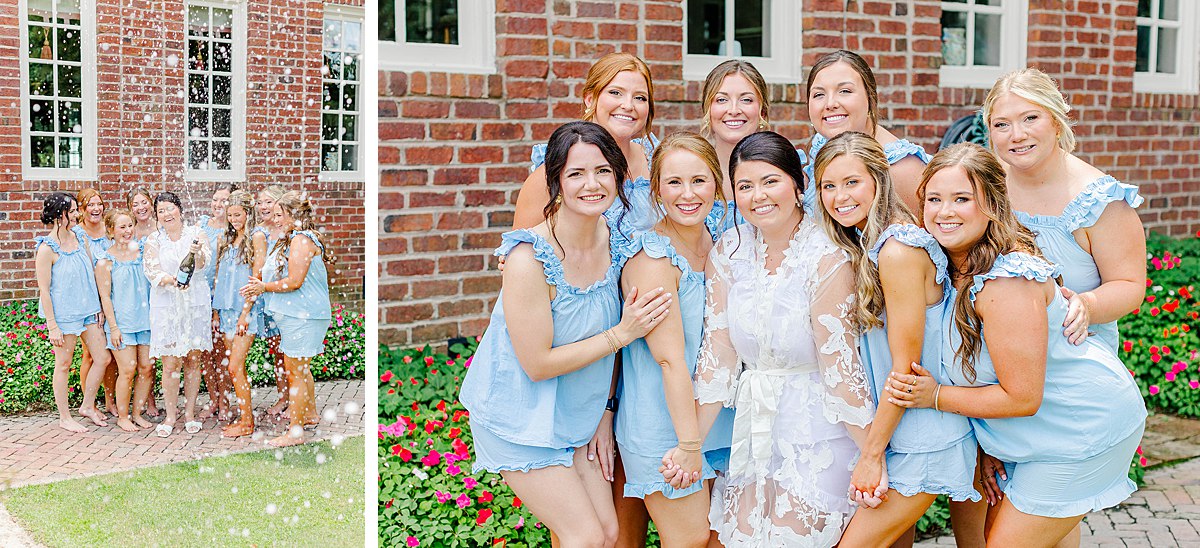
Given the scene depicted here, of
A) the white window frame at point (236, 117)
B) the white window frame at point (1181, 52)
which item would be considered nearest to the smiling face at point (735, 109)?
the white window frame at point (236, 117)

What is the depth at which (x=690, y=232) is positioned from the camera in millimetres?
2590

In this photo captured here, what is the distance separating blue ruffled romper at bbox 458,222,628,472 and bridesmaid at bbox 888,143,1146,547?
714 mm

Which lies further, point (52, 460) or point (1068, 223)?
point (52, 460)

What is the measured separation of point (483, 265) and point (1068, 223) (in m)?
2.98

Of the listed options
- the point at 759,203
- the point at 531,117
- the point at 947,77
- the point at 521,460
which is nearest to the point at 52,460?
the point at 521,460

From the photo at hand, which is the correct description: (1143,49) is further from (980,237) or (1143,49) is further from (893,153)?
(980,237)

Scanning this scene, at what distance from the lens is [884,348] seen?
8.00 ft

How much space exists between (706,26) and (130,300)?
11.9 ft

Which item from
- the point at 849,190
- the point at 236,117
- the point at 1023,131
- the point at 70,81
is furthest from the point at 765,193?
the point at 70,81

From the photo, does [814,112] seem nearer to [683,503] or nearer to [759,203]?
[759,203]

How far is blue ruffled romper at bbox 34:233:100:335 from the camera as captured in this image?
2846 millimetres

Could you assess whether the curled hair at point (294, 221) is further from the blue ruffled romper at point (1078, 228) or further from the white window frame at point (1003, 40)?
the white window frame at point (1003, 40)

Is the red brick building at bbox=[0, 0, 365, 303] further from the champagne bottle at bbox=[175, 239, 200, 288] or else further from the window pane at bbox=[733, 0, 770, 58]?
the window pane at bbox=[733, 0, 770, 58]

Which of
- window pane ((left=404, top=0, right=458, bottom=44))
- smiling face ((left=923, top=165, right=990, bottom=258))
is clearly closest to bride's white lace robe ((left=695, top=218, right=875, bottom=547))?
smiling face ((left=923, top=165, right=990, bottom=258))
